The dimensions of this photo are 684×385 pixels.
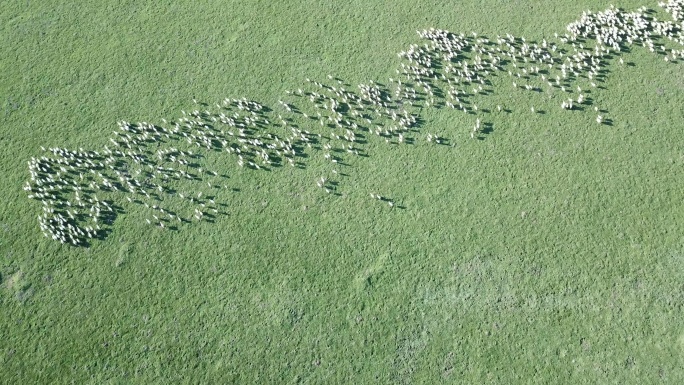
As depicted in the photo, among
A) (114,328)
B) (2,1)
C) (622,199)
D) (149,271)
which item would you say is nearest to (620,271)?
(622,199)

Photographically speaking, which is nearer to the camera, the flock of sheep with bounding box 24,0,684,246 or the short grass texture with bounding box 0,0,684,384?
the short grass texture with bounding box 0,0,684,384

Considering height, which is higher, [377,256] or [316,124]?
[316,124]

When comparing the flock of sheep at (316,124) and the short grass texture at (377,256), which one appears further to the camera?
the flock of sheep at (316,124)

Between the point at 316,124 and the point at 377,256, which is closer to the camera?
the point at 377,256

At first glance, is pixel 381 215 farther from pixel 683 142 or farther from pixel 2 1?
pixel 2 1
